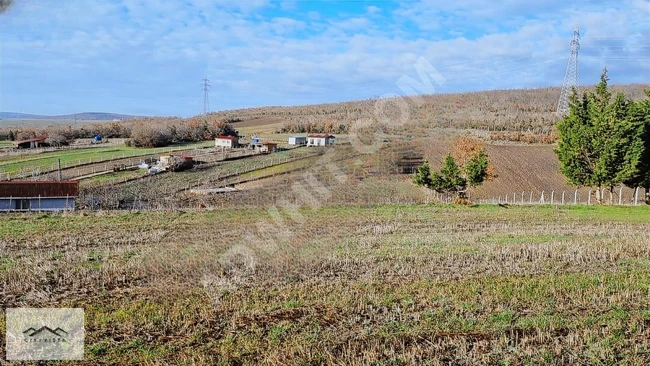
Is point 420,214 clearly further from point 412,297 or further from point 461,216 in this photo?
point 412,297

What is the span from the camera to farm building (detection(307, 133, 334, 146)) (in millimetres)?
72375

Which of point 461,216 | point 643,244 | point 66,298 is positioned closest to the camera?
point 66,298

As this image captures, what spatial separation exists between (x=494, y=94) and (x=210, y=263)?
121517 millimetres

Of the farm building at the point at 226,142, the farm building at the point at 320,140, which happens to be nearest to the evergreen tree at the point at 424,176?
the farm building at the point at 320,140

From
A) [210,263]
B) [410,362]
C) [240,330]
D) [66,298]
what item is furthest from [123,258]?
[410,362]

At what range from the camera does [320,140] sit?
7300 cm

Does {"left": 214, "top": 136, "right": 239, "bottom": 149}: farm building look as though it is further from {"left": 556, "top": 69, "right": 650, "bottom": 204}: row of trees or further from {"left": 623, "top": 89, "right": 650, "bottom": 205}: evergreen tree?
{"left": 623, "top": 89, "right": 650, "bottom": 205}: evergreen tree

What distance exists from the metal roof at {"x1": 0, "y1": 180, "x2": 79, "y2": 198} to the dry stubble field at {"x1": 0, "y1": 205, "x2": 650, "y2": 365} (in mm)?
11913

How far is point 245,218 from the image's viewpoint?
2497 centimetres

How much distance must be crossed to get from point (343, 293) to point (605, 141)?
2938 cm

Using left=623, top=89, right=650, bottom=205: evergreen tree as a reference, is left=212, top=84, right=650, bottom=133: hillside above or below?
above

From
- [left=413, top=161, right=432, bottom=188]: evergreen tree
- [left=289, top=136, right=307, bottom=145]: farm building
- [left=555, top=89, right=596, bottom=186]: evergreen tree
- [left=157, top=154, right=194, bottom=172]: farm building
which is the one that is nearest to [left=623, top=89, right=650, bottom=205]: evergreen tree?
[left=555, top=89, right=596, bottom=186]: evergreen tree

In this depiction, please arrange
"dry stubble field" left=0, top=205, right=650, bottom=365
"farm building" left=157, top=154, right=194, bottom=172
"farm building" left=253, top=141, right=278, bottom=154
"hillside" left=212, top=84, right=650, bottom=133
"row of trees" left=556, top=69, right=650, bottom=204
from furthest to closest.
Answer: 1. "farm building" left=253, top=141, right=278, bottom=154
2. "hillside" left=212, top=84, right=650, bottom=133
3. "farm building" left=157, top=154, right=194, bottom=172
4. "row of trees" left=556, top=69, right=650, bottom=204
5. "dry stubble field" left=0, top=205, right=650, bottom=365

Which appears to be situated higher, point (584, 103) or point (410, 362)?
point (584, 103)
